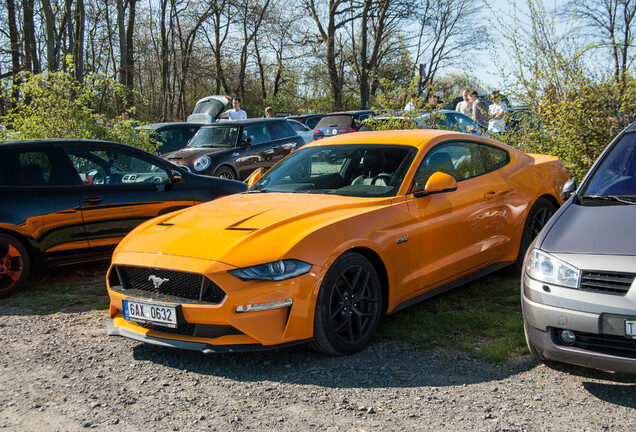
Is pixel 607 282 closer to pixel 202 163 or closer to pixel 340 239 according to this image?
pixel 340 239

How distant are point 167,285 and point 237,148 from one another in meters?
10.2

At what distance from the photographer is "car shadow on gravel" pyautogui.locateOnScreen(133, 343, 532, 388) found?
3.90 meters

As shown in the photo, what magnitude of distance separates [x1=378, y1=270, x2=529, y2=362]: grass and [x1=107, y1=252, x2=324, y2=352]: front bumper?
3.11ft

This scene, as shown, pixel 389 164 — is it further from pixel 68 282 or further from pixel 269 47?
pixel 269 47

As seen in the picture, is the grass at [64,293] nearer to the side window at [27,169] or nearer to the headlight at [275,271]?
the side window at [27,169]

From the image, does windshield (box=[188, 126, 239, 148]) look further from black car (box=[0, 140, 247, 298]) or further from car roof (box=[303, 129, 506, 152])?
car roof (box=[303, 129, 506, 152])

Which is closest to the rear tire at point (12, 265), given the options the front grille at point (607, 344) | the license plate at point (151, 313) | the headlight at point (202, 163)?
the license plate at point (151, 313)

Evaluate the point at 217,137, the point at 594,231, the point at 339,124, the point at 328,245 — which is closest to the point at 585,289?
the point at 594,231

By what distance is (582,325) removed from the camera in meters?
3.43

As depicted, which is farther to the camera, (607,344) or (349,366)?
(349,366)

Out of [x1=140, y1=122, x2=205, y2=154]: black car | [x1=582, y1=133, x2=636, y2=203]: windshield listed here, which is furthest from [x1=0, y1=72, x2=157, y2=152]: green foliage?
[x1=582, y1=133, x2=636, y2=203]: windshield

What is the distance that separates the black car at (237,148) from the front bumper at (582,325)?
10423 mm

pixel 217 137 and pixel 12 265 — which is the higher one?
pixel 217 137

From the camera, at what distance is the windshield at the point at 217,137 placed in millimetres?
14367
